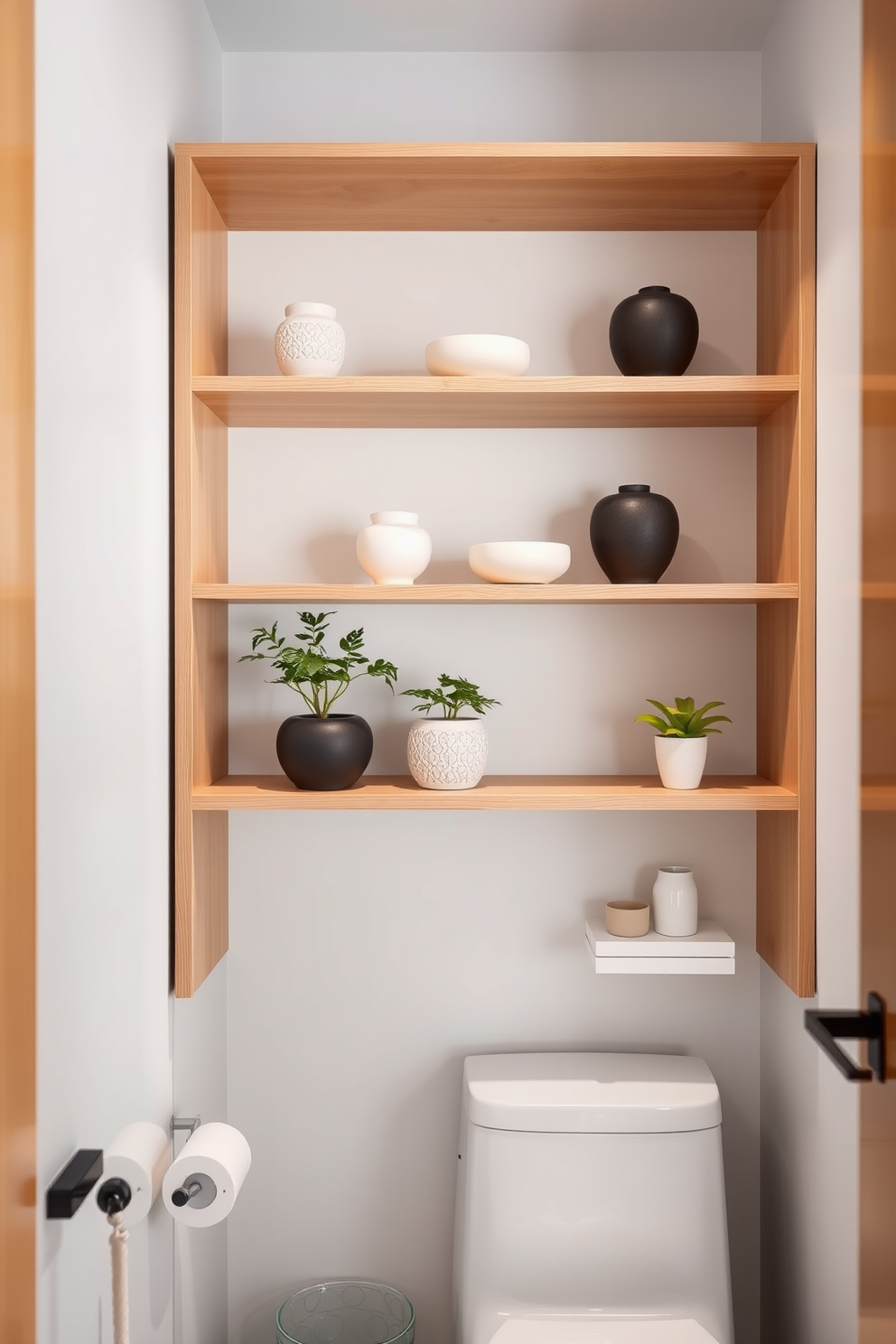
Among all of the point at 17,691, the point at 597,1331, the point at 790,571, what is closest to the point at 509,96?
the point at 790,571

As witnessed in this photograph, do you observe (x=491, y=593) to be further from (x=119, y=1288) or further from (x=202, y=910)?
(x=119, y=1288)

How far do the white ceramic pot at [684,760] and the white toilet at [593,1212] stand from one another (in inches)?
20.5

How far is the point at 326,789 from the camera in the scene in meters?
1.58

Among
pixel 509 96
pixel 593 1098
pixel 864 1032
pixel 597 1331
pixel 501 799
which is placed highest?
pixel 509 96

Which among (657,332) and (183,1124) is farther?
(657,332)

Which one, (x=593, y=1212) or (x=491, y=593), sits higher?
(x=491, y=593)

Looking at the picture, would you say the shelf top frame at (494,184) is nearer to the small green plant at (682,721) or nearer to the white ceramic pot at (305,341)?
the white ceramic pot at (305,341)

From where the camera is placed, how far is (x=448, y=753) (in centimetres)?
158

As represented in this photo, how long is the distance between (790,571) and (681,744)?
1.06 feet

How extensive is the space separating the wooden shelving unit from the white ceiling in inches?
12.5

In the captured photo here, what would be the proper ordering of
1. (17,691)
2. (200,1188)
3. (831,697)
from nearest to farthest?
(17,691) < (200,1188) < (831,697)

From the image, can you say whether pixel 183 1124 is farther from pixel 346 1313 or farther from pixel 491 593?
pixel 491 593

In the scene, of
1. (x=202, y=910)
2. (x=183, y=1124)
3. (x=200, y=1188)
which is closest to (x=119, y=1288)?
(x=200, y=1188)

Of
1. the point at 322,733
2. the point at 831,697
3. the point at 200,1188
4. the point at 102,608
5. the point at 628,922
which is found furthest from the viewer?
the point at 628,922
